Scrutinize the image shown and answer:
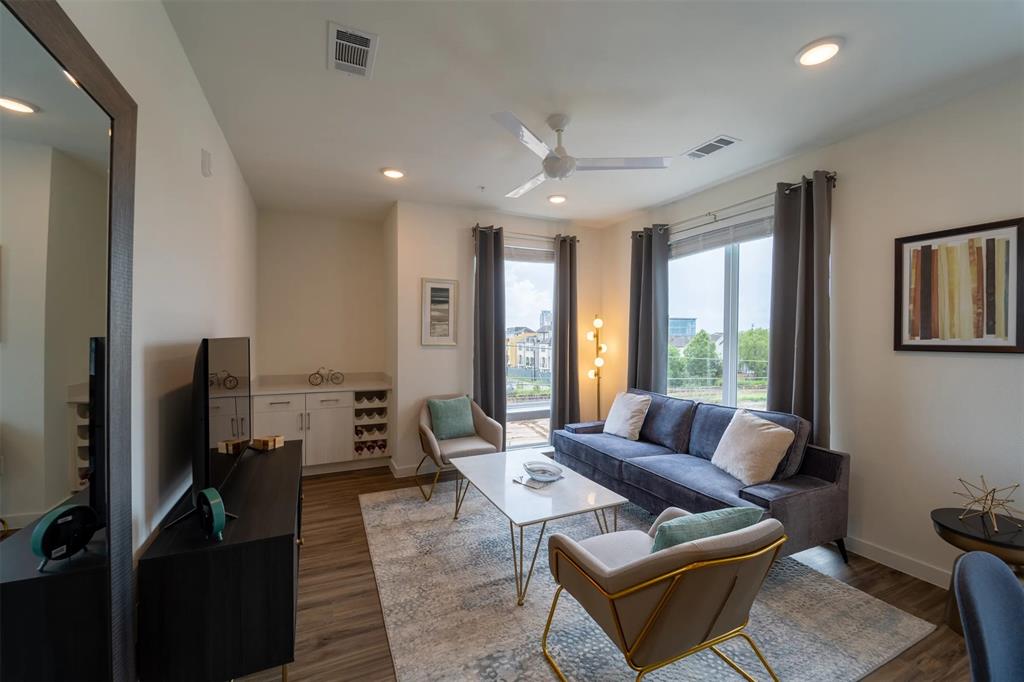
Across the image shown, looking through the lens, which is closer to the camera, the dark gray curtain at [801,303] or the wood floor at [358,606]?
the wood floor at [358,606]

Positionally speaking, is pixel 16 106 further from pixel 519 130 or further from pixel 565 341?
pixel 565 341

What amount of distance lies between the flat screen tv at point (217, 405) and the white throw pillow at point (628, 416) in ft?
10.1

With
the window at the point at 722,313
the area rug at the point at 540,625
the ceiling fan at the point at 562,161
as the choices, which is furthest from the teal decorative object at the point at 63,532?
the window at the point at 722,313

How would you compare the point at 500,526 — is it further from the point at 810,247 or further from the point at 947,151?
the point at 947,151

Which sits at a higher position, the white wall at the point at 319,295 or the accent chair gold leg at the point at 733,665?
the white wall at the point at 319,295

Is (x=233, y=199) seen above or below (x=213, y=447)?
above

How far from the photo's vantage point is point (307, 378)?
4.66m

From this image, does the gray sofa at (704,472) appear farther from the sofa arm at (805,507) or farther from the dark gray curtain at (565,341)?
the dark gray curtain at (565,341)

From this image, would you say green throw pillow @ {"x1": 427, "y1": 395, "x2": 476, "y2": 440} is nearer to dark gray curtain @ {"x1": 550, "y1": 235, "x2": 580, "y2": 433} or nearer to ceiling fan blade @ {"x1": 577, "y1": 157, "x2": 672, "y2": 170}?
dark gray curtain @ {"x1": 550, "y1": 235, "x2": 580, "y2": 433}

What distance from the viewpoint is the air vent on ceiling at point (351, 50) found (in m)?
1.83

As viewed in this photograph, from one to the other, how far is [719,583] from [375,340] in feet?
14.4

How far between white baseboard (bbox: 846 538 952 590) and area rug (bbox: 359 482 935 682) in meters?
0.50

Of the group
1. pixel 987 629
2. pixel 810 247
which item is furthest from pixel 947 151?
pixel 987 629

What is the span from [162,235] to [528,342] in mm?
3762
